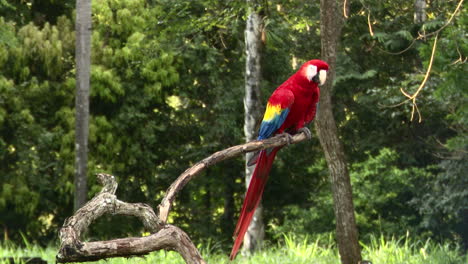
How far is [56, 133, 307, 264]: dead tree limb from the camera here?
2.47 m

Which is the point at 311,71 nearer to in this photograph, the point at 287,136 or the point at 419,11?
the point at 287,136

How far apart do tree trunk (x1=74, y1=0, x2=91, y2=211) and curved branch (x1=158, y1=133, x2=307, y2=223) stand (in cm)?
616

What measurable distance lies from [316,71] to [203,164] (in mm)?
1103

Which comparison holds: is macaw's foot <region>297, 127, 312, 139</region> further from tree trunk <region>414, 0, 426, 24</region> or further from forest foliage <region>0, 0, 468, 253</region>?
tree trunk <region>414, 0, 426, 24</region>

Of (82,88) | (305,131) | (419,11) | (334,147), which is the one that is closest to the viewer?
(305,131)

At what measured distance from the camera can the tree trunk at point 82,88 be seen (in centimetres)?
941

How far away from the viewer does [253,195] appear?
129 inches

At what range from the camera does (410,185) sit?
1188 cm

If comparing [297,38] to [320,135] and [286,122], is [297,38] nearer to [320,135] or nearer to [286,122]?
[320,135]

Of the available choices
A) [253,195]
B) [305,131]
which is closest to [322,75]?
[305,131]

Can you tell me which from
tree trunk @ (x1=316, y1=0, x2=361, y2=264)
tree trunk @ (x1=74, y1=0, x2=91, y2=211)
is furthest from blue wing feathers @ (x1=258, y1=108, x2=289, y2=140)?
tree trunk @ (x1=74, y1=0, x2=91, y2=211)

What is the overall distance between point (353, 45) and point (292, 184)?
2890 millimetres

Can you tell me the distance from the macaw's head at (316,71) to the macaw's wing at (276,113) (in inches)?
5.3

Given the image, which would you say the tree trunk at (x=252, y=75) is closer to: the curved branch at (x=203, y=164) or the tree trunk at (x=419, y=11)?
the tree trunk at (x=419, y=11)
